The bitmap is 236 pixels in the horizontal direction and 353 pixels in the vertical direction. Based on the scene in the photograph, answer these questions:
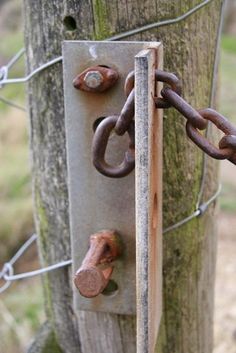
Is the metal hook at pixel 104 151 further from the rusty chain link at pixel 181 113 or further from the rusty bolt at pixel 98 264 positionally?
the rusty bolt at pixel 98 264

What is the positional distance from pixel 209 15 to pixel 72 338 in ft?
2.46

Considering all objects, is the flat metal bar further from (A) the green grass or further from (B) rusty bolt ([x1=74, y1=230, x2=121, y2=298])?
(A) the green grass

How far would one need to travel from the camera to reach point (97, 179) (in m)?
1.09

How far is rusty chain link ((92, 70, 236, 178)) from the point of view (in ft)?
2.96

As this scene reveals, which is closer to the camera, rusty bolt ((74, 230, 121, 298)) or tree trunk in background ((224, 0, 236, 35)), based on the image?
rusty bolt ((74, 230, 121, 298))

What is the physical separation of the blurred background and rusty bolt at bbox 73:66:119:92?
254 centimetres

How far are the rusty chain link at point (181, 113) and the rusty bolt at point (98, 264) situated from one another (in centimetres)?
14

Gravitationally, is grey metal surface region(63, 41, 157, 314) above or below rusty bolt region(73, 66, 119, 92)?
below

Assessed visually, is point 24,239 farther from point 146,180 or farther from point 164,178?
point 146,180

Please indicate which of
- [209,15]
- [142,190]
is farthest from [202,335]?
[209,15]

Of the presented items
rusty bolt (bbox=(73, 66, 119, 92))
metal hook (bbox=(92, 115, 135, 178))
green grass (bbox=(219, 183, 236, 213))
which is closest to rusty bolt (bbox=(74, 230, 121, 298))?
metal hook (bbox=(92, 115, 135, 178))

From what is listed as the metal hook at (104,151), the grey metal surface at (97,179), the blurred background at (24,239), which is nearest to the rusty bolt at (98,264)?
the grey metal surface at (97,179)

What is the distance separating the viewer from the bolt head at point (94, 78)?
3.34 feet

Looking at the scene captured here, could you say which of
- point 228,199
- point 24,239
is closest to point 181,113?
point 24,239
